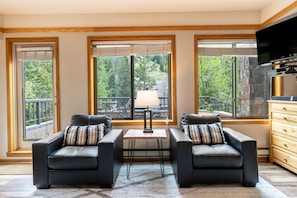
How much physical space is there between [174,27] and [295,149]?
8.45 ft

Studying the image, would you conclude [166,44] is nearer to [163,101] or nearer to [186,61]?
[186,61]

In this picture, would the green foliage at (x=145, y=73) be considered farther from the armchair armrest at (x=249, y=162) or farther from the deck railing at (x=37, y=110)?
the armchair armrest at (x=249, y=162)

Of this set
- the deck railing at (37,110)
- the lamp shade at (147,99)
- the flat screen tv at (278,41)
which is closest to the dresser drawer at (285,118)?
the flat screen tv at (278,41)

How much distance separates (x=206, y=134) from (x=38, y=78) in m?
3.04

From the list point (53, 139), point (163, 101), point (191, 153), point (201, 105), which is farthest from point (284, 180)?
point (53, 139)

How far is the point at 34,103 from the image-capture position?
4801 mm

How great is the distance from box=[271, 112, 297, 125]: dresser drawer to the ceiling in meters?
1.71

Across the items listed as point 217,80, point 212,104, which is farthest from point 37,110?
point 217,80

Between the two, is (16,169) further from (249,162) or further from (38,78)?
(249,162)

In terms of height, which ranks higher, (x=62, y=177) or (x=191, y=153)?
(x=191, y=153)

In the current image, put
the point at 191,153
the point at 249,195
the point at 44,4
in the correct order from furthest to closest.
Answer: the point at 44,4, the point at 191,153, the point at 249,195

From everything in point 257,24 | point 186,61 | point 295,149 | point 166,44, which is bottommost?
point 295,149

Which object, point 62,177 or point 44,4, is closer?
point 62,177

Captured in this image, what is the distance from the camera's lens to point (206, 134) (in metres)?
3.83
